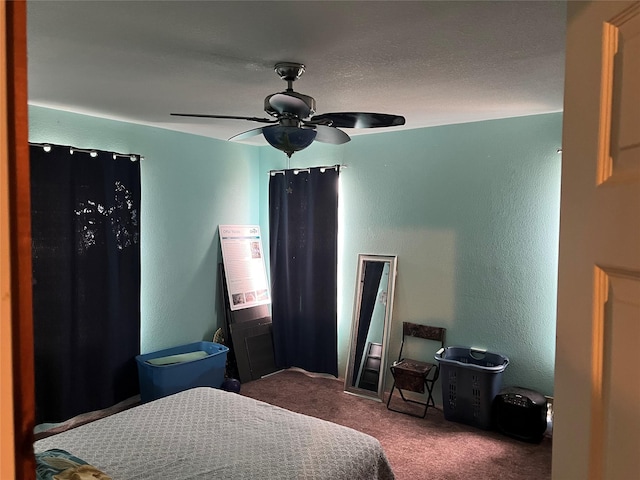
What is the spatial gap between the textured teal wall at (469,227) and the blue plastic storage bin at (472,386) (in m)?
0.15

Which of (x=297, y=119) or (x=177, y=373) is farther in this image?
(x=177, y=373)

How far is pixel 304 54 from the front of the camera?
2.25 m

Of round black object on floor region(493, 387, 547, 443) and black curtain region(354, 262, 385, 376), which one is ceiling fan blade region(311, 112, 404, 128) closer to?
black curtain region(354, 262, 385, 376)

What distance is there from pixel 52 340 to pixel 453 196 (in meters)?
3.29

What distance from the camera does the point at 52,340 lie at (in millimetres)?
3342

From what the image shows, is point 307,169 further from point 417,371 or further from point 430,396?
point 430,396

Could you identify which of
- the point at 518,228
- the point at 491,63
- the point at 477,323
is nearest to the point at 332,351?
the point at 477,323

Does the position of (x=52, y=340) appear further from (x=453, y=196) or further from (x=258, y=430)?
(x=453, y=196)

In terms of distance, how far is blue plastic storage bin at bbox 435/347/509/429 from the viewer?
342 centimetres

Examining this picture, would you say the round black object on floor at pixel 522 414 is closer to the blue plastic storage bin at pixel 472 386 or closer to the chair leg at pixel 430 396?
the blue plastic storage bin at pixel 472 386

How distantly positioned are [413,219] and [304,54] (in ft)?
7.10

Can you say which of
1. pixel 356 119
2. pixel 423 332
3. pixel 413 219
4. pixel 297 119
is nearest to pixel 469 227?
pixel 413 219

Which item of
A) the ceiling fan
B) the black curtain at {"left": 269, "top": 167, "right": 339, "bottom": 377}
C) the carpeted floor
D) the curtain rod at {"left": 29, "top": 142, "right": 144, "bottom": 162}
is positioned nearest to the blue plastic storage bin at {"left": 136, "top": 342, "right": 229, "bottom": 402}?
the carpeted floor

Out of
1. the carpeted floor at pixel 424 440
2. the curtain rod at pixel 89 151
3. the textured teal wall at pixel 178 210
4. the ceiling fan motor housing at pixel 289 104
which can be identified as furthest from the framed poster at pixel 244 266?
the ceiling fan motor housing at pixel 289 104
